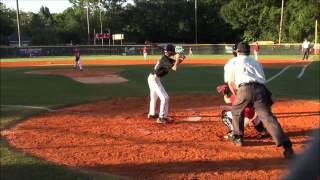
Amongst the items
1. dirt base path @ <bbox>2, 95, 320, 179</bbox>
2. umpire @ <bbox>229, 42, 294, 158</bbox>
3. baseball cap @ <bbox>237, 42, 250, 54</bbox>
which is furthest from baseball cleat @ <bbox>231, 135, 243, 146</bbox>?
baseball cap @ <bbox>237, 42, 250, 54</bbox>

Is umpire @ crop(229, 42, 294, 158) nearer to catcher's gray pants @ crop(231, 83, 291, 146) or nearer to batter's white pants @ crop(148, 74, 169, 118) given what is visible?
catcher's gray pants @ crop(231, 83, 291, 146)

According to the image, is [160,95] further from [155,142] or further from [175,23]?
[175,23]

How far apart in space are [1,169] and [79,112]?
566cm

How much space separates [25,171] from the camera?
248 inches

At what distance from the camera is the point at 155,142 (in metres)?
8.36

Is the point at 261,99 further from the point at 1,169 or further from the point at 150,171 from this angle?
the point at 1,169

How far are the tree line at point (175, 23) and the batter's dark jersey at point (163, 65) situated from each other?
203 feet

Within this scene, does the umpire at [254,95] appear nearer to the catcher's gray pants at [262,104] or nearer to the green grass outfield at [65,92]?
the catcher's gray pants at [262,104]

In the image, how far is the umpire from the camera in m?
6.92

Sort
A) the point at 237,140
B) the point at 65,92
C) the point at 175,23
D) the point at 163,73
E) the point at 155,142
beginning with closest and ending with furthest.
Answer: the point at 237,140 < the point at 155,142 < the point at 163,73 < the point at 65,92 < the point at 175,23

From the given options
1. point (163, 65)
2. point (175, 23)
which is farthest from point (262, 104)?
point (175, 23)

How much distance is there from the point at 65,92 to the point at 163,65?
776cm

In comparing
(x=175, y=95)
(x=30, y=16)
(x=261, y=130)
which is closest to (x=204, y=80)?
(x=175, y=95)

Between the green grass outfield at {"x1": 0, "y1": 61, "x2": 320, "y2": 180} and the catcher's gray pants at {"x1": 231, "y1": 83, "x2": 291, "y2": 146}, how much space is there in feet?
8.01
